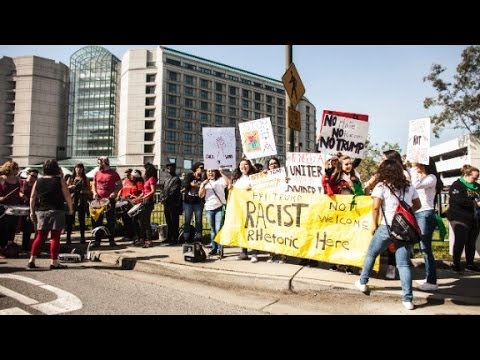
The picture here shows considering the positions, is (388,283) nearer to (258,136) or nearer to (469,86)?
(258,136)

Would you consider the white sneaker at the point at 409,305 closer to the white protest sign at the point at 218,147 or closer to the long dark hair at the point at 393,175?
the long dark hair at the point at 393,175

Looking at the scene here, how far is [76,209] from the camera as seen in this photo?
8750 millimetres

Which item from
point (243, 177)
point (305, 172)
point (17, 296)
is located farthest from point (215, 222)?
point (17, 296)

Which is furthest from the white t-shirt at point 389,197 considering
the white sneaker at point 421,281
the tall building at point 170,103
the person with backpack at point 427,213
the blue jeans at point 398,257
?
the tall building at point 170,103

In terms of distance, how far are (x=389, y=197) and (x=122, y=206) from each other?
247 inches

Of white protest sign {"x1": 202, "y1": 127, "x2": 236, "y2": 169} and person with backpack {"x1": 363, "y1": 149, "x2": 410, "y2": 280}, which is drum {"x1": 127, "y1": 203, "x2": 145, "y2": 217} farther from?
person with backpack {"x1": 363, "y1": 149, "x2": 410, "y2": 280}

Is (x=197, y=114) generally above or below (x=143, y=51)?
below

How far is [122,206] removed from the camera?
855cm

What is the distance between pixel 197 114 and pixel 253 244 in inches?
3513

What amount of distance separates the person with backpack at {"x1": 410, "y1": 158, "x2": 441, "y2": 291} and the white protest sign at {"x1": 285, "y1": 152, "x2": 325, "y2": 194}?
4.82 feet
